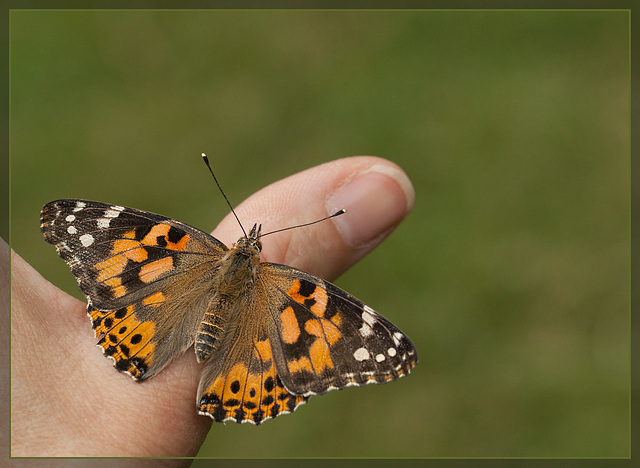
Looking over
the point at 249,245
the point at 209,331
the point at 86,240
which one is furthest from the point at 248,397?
the point at 86,240

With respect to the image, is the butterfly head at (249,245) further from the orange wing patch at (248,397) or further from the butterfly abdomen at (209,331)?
the orange wing patch at (248,397)

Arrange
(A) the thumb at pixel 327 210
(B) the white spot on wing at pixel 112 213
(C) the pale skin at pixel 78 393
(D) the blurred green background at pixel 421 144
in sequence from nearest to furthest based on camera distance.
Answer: (C) the pale skin at pixel 78 393
(B) the white spot on wing at pixel 112 213
(A) the thumb at pixel 327 210
(D) the blurred green background at pixel 421 144

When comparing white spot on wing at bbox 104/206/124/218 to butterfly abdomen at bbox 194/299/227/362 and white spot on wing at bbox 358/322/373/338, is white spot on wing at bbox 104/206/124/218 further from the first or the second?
white spot on wing at bbox 358/322/373/338

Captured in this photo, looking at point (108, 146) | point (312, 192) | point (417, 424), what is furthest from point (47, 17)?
point (417, 424)

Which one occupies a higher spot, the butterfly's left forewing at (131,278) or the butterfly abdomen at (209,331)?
the butterfly's left forewing at (131,278)

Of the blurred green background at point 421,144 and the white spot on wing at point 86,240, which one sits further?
the blurred green background at point 421,144

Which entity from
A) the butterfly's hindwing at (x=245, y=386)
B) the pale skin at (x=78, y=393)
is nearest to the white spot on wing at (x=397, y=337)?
the butterfly's hindwing at (x=245, y=386)

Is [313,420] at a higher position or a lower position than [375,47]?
lower

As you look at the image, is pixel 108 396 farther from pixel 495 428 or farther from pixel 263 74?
pixel 263 74
